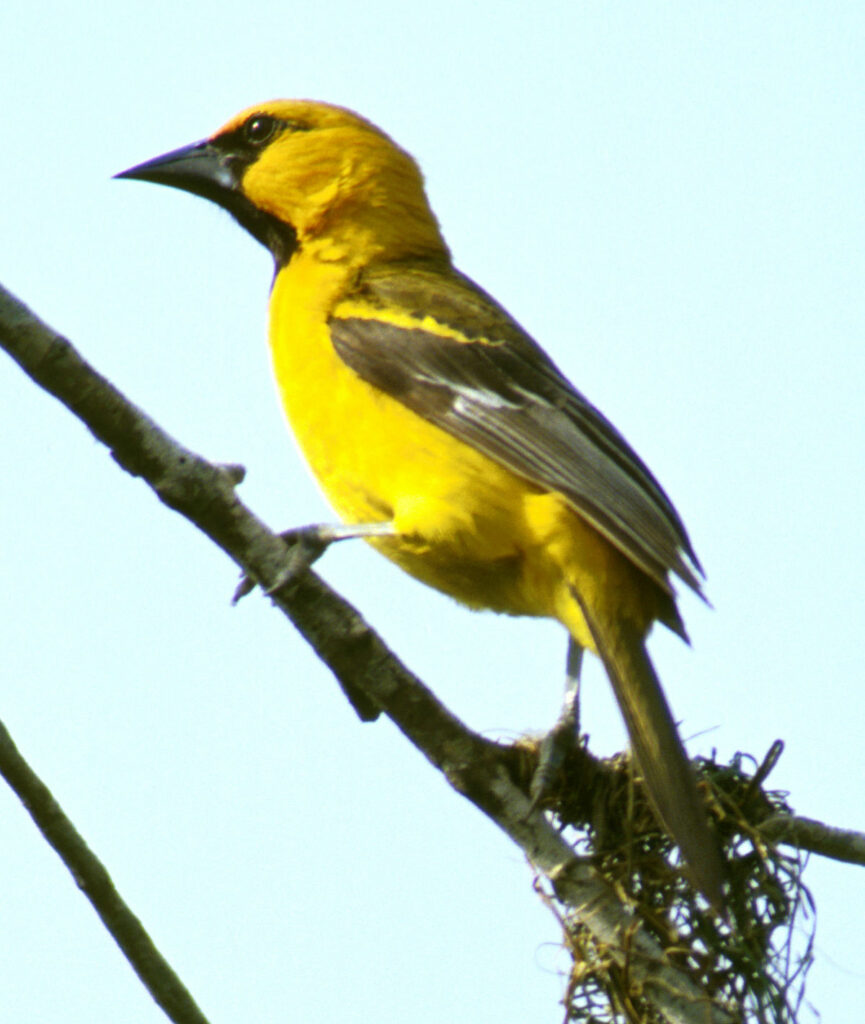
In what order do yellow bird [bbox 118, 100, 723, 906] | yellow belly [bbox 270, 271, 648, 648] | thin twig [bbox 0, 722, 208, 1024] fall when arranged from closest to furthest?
thin twig [bbox 0, 722, 208, 1024] → yellow bird [bbox 118, 100, 723, 906] → yellow belly [bbox 270, 271, 648, 648]

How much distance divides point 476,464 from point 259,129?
97.8 inches

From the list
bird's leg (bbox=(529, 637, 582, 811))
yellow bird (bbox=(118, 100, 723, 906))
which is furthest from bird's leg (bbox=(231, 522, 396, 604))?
bird's leg (bbox=(529, 637, 582, 811))

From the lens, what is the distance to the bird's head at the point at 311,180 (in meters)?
5.99

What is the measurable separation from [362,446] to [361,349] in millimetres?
414

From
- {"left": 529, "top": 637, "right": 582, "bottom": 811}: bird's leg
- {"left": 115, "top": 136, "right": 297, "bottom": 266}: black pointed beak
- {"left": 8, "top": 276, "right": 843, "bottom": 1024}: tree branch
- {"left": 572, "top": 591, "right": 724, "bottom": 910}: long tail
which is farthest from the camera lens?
{"left": 115, "top": 136, "right": 297, "bottom": 266}: black pointed beak

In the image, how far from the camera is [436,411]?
4977mm

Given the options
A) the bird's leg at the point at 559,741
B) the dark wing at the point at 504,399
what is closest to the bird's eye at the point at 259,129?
the dark wing at the point at 504,399

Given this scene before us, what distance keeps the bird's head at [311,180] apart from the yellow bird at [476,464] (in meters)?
0.03

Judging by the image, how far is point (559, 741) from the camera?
4.51 metres

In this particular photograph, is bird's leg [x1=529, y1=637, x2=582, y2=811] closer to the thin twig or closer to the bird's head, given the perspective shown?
the thin twig

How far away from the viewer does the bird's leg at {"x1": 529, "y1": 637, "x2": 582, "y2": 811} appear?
425 cm

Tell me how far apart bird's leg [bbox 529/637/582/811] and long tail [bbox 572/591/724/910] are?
0.21m

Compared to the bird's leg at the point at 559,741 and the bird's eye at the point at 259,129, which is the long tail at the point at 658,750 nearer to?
the bird's leg at the point at 559,741

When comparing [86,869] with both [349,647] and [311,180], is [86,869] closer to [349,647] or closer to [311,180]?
[349,647]
